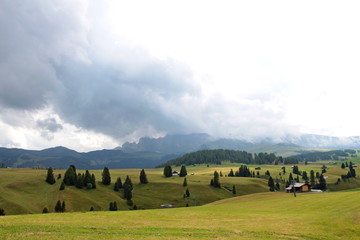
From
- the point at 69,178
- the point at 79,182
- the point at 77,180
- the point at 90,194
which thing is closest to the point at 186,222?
the point at 90,194

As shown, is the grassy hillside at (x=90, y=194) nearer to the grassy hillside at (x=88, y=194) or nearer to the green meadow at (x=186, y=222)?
the grassy hillside at (x=88, y=194)

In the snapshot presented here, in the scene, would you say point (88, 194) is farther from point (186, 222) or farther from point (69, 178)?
point (186, 222)

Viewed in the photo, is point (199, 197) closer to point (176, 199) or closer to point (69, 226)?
point (176, 199)

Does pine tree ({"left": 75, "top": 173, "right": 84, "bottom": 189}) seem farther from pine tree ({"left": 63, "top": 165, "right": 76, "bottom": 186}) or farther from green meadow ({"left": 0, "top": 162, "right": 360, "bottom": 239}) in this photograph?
green meadow ({"left": 0, "top": 162, "right": 360, "bottom": 239})

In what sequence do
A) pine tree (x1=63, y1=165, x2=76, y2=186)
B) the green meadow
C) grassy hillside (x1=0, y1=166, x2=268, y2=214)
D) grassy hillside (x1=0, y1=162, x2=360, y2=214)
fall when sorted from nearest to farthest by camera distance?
the green meadow
grassy hillside (x1=0, y1=166, x2=268, y2=214)
grassy hillside (x1=0, y1=162, x2=360, y2=214)
pine tree (x1=63, y1=165, x2=76, y2=186)

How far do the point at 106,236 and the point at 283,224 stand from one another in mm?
27291

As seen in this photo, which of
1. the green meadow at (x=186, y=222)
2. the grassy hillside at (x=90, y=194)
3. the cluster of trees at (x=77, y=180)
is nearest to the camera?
the green meadow at (x=186, y=222)

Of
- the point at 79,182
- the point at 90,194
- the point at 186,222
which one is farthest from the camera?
the point at 79,182

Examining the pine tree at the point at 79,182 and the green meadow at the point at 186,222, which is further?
the pine tree at the point at 79,182

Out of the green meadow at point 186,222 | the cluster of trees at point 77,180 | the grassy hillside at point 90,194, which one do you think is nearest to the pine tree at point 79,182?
the cluster of trees at point 77,180

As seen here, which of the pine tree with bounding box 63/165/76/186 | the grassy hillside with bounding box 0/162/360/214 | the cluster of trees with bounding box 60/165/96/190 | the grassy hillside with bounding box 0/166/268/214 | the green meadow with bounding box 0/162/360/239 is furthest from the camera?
the cluster of trees with bounding box 60/165/96/190

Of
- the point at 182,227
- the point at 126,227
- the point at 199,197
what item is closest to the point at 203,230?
the point at 182,227

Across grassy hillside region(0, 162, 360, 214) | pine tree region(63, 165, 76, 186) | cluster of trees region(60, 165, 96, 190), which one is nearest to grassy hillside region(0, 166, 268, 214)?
grassy hillside region(0, 162, 360, 214)

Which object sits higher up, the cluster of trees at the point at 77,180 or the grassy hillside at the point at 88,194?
the cluster of trees at the point at 77,180
